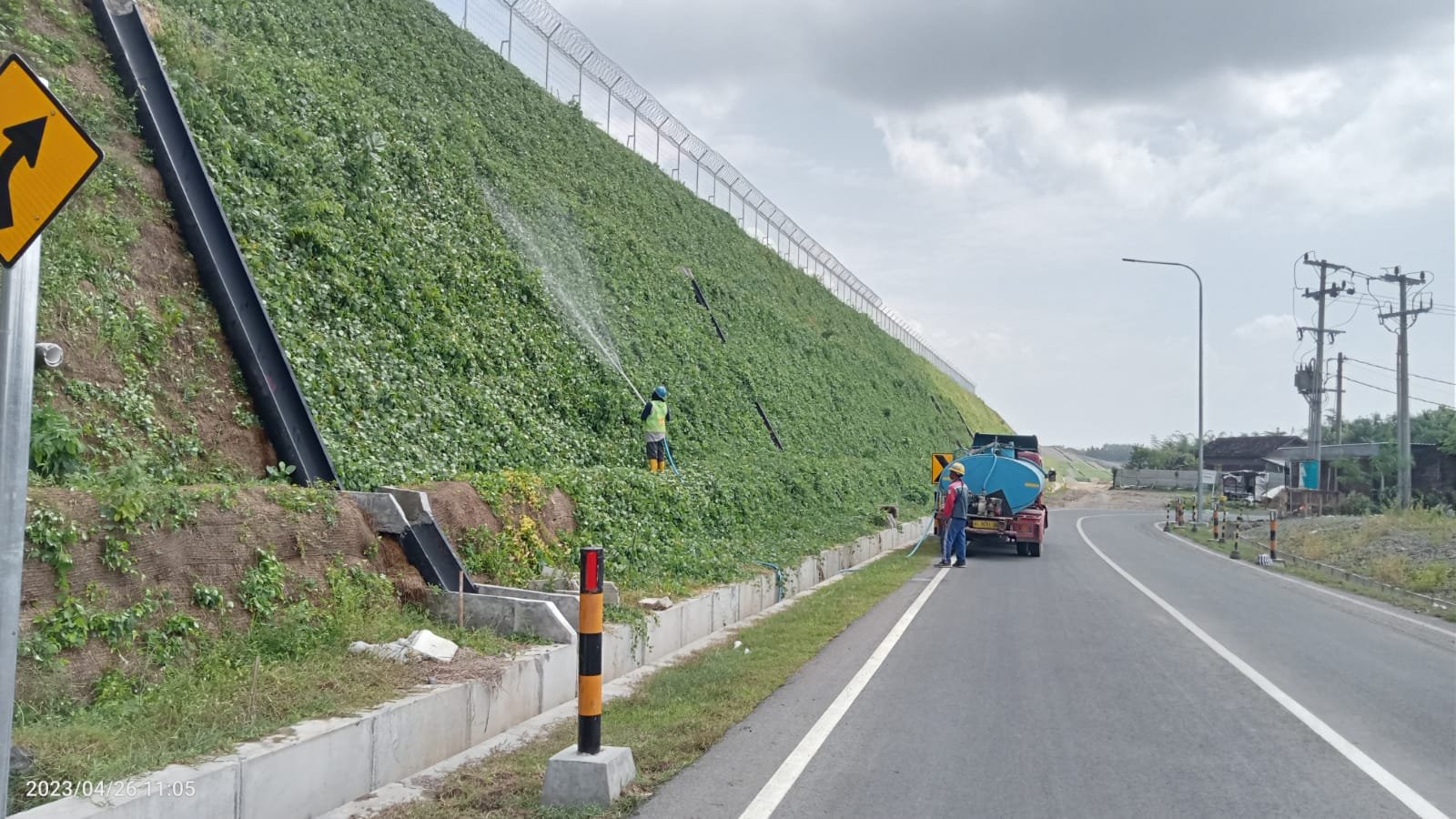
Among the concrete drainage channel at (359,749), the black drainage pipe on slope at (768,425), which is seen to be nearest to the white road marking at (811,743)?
the concrete drainage channel at (359,749)

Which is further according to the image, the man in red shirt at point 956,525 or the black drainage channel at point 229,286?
the man in red shirt at point 956,525

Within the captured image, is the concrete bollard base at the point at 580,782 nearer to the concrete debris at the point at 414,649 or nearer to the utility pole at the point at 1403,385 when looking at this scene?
the concrete debris at the point at 414,649

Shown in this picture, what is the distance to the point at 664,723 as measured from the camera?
7.07 metres

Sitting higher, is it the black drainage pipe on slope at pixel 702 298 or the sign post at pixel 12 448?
the black drainage pipe on slope at pixel 702 298

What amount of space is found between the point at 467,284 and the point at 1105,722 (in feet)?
34.7

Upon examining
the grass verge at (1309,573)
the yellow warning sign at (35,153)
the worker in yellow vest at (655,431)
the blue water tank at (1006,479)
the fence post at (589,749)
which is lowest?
the grass verge at (1309,573)

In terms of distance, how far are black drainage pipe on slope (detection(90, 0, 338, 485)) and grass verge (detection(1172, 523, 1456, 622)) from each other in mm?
15710

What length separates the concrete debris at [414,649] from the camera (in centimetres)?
679

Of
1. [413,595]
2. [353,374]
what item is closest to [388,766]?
[413,595]

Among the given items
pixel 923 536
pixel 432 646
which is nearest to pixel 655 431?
pixel 432 646

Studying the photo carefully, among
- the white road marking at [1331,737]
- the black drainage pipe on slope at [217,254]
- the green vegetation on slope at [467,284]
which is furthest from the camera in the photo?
the green vegetation on slope at [467,284]

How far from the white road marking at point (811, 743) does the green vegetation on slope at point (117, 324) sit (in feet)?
15.4

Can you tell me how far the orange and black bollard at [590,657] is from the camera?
537cm

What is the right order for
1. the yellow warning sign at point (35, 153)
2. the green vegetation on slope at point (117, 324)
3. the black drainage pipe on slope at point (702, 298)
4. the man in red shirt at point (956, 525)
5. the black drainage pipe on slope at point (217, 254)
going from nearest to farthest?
1. the yellow warning sign at point (35, 153)
2. the green vegetation on slope at point (117, 324)
3. the black drainage pipe on slope at point (217, 254)
4. the man in red shirt at point (956, 525)
5. the black drainage pipe on slope at point (702, 298)
